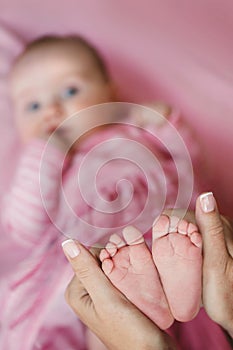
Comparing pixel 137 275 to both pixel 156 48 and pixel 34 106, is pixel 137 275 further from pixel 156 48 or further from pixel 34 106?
pixel 156 48

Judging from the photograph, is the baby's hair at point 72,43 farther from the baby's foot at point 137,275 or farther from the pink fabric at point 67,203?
the baby's foot at point 137,275

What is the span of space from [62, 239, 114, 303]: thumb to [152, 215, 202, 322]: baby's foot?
56 millimetres

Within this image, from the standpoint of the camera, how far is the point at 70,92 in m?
1.08

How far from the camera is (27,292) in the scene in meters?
0.87

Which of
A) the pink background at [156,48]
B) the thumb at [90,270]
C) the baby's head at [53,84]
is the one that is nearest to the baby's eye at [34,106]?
the baby's head at [53,84]

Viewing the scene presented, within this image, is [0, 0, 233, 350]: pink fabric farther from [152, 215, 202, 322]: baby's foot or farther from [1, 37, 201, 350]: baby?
[152, 215, 202, 322]: baby's foot

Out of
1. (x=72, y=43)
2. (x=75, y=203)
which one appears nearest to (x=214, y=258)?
(x=75, y=203)

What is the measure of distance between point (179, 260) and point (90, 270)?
0.09 meters

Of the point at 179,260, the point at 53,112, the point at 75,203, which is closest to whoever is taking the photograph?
the point at 179,260

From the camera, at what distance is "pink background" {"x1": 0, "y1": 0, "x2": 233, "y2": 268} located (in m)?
1.15

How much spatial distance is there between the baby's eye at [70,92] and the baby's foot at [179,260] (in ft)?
1.67

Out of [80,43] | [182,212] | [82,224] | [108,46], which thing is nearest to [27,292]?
[82,224]

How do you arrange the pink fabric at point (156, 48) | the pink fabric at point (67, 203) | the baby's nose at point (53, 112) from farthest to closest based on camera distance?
the pink fabric at point (156, 48)
the baby's nose at point (53, 112)
the pink fabric at point (67, 203)

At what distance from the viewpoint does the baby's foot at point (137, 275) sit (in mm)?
607
